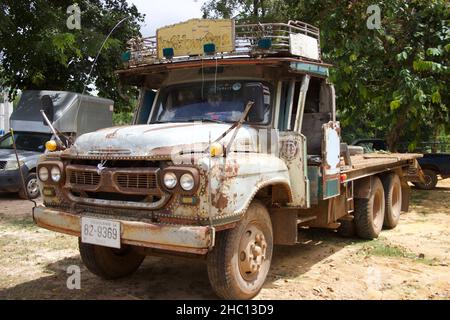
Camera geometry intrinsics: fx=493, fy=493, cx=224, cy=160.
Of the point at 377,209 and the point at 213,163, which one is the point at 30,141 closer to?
the point at 377,209

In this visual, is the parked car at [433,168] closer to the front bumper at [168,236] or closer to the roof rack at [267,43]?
the roof rack at [267,43]

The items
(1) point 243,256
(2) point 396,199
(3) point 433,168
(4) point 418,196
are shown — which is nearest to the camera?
(1) point 243,256

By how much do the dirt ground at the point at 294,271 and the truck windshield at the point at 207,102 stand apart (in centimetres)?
179

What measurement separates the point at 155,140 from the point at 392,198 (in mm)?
5594

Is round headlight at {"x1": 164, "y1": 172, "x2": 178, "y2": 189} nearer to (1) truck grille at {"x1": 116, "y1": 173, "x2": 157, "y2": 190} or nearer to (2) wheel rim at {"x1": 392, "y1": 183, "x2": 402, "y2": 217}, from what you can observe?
(1) truck grille at {"x1": 116, "y1": 173, "x2": 157, "y2": 190}

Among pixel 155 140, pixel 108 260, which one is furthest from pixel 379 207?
pixel 155 140

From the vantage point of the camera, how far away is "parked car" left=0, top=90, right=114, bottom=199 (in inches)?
455

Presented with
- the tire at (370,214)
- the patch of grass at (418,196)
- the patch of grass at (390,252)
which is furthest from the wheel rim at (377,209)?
the patch of grass at (418,196)

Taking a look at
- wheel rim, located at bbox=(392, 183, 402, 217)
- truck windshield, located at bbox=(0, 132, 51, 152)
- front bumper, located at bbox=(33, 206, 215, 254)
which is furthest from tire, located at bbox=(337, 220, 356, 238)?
truck windshield, located at bbox=(0, 132, 51, 152)

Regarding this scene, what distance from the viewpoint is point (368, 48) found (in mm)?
11047

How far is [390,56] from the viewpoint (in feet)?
38.0

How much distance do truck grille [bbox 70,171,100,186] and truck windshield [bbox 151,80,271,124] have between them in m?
1.35

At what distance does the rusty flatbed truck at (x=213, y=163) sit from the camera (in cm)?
406

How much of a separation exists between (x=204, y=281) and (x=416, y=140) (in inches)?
344
